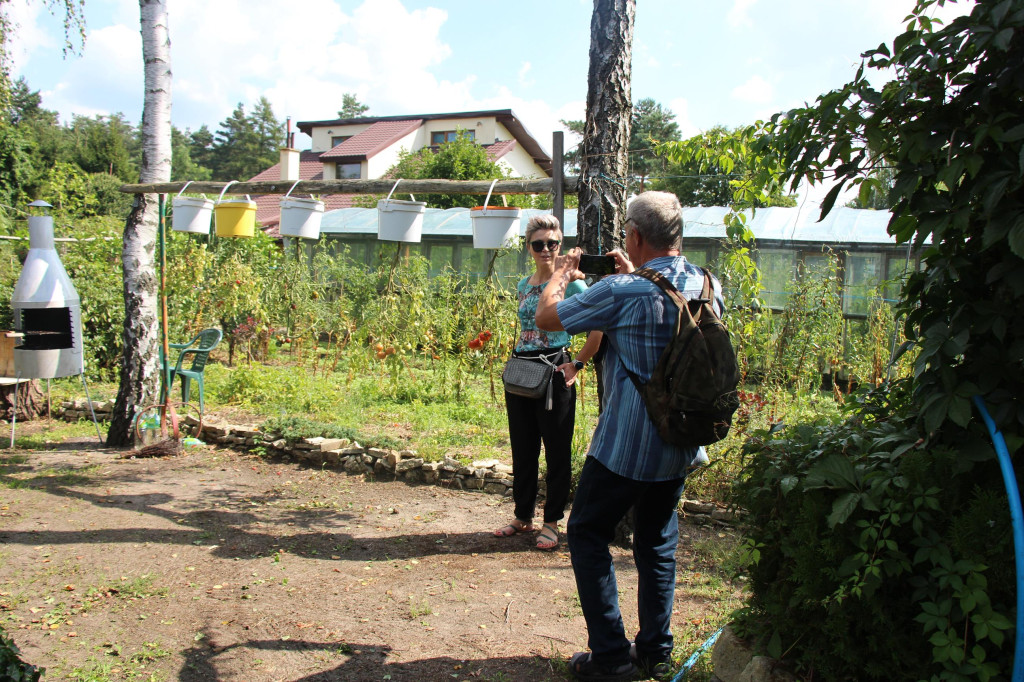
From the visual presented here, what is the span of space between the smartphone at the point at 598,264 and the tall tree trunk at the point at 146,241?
490cm

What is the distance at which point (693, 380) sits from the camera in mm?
2250

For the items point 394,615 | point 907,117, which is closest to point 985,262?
point 907,117

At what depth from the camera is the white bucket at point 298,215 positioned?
4992 mm

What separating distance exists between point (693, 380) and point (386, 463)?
3791 millimetres

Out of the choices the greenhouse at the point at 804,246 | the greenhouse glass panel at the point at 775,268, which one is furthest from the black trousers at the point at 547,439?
the greenhouse glass panel at the point at 775,268

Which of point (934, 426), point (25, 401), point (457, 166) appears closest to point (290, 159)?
point (457, 166)

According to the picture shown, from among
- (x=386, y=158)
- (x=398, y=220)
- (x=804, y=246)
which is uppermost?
(x=386, y=158)

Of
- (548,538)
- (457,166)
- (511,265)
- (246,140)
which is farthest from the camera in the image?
(246,140)

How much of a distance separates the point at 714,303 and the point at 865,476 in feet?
2.72

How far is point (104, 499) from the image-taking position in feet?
16.5

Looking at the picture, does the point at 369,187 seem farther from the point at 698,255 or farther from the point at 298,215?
the point at 698,255

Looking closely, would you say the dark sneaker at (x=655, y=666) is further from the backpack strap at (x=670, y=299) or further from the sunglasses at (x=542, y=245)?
the sunglasses at (x=542, y=245)

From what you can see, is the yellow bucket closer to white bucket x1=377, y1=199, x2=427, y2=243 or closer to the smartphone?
white bucket x1=377, y1=199, x2=427, y2=243

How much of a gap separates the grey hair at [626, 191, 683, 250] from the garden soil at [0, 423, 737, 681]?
1.70 m
